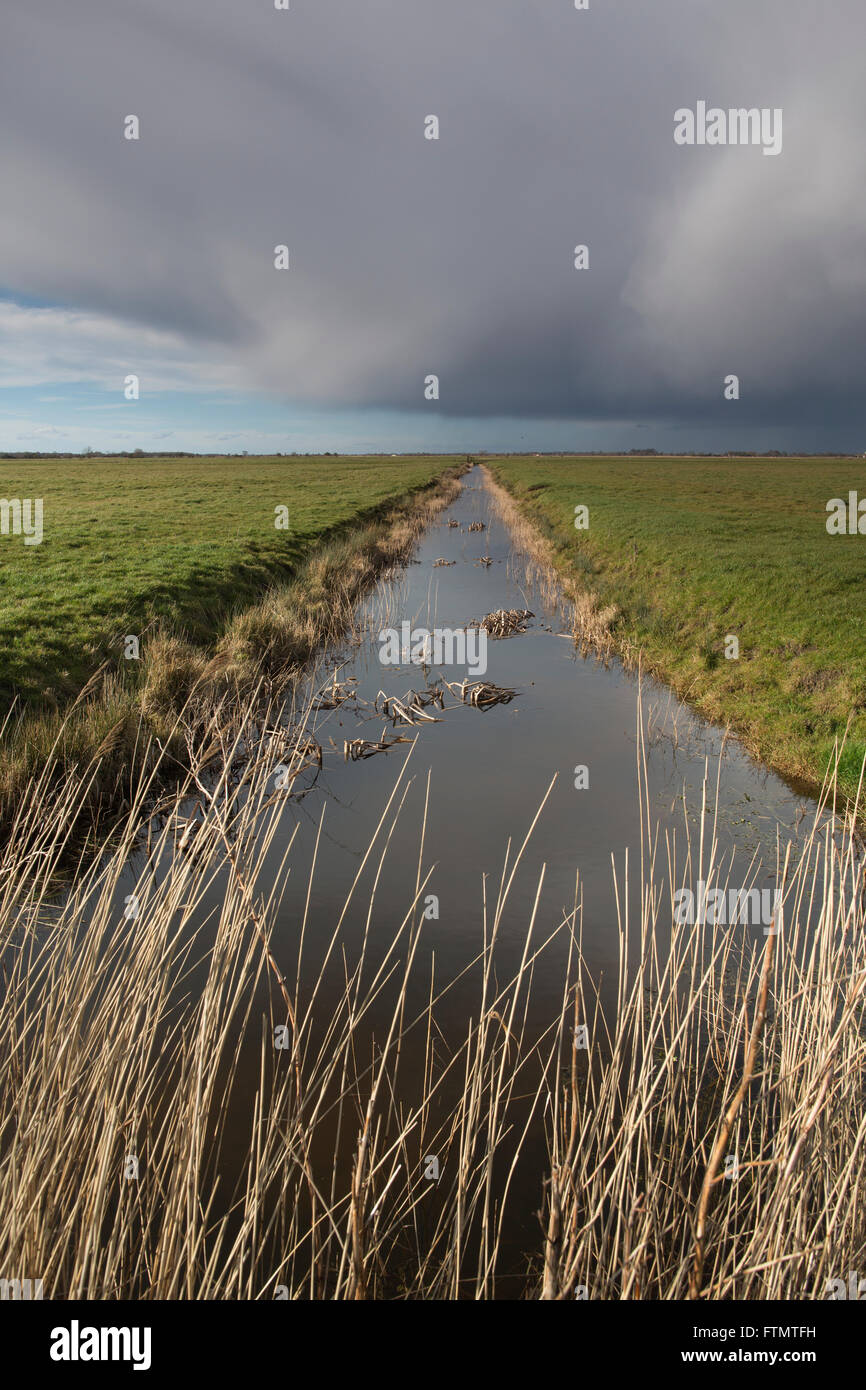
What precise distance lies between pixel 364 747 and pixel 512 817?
8.67ft

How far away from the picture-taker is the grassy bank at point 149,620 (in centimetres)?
751

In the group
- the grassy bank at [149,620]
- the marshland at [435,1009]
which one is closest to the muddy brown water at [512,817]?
the marshland at [435,1009]

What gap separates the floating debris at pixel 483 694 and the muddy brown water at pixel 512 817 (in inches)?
8.8

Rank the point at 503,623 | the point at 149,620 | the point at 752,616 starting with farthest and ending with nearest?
the point at 503,623 → the point at 752,616 → the point at 149,620

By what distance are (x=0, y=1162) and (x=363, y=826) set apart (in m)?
4.94

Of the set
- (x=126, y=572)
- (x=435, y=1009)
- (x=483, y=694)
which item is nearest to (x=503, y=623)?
(x=483, y=694)

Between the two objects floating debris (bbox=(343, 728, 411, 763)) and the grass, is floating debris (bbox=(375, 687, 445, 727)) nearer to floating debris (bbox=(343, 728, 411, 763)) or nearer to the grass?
floating debris (bbox=(343, 728, 411, 763))

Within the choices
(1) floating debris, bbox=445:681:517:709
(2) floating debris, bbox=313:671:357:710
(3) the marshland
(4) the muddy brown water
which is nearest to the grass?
(3) the marshland

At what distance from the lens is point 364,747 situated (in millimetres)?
9461

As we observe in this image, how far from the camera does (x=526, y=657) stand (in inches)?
552

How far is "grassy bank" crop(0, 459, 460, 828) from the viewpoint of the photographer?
7512 millimetres

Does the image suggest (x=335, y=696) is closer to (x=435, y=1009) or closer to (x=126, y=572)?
(x=435, y=1009)

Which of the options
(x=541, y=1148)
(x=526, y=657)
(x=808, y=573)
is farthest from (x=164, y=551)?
(x=541, y=1148)

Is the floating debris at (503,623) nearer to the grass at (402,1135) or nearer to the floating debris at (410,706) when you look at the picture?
the floating debris at (410,706)
